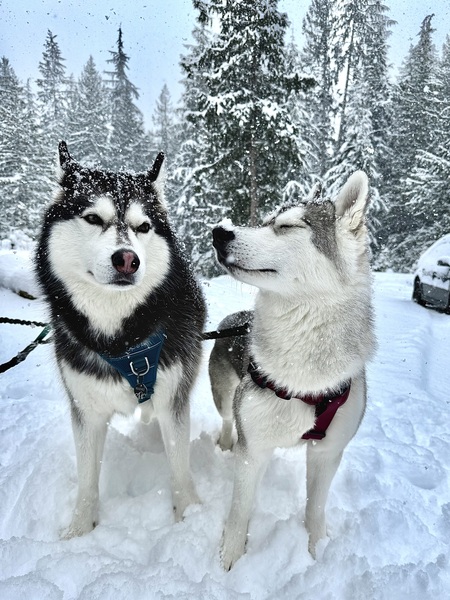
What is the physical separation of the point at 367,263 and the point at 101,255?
57.5 inches

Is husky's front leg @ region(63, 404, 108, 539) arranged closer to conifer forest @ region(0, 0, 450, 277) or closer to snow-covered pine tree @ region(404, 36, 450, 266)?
conifer forest @ region(0, 0, 450, 277)

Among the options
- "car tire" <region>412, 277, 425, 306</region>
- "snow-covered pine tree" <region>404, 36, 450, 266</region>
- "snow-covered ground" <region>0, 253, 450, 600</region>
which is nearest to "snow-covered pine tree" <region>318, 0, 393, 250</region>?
"snow-covered pine tree" <region>404, 36, 450, 266</region>

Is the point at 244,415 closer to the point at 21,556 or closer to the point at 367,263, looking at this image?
the point at 367,263

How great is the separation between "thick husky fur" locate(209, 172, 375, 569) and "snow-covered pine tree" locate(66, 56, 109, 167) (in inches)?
1033

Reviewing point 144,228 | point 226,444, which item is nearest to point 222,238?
point 144,228

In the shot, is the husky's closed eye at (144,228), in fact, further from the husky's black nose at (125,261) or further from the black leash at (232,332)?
the black leash at (232,332)

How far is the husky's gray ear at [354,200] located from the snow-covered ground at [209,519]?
72.7 inches

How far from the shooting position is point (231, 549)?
7.34 feet

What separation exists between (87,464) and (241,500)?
101 centimetres

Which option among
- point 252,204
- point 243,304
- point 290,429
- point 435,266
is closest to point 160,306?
point 290,429

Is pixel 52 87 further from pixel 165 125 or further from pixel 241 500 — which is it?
pixel 241 500

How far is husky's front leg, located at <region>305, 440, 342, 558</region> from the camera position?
224 centimetres

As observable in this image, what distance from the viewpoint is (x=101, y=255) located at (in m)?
2.05

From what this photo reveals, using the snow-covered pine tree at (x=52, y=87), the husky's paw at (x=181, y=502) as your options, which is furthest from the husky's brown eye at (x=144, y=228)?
the snow-covered pine tree at (x=52, y=87)
